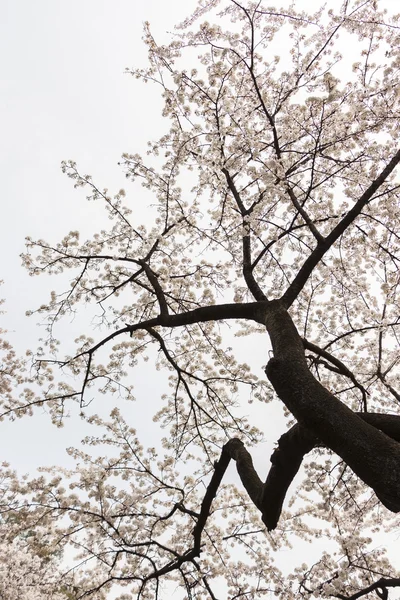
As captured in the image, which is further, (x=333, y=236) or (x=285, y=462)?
(x=333, y=236)

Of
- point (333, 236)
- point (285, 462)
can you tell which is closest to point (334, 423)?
point (285, 462)

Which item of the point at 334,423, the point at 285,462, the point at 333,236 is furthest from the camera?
the point at 333,236

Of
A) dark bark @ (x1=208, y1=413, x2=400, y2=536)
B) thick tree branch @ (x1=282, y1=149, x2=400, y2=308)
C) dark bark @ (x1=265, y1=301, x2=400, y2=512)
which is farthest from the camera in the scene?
thick tree branch @ (x1=282, y1=149, x2=400, y2=308)

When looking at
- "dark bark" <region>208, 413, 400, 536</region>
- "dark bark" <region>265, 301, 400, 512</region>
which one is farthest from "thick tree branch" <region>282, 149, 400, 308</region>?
"dark bark" <region>208, 413, 400, 536</region>

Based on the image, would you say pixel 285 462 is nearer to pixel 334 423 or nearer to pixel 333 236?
pixel 334 423

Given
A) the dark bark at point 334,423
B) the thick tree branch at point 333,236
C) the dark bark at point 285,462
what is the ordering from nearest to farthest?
the dark bark at point 334,423, the dark bark at point 285,462, the thick tree branch at point 333,236

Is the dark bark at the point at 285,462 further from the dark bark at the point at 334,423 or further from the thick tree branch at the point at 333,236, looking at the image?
Answer: the thick tree branch at the point at 333,236

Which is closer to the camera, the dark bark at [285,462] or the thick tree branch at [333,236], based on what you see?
the dark bark at [285,462]

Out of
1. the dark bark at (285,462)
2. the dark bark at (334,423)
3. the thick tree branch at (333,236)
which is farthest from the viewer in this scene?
the thick tree branch at (333,236)

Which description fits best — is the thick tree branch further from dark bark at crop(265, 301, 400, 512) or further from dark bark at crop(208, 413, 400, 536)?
dark bark at crop(208, 413, 400, 536)

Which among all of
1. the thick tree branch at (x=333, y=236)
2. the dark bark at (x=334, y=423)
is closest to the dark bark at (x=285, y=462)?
the dark bark at (x=334, y=423)

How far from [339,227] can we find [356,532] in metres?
5.87

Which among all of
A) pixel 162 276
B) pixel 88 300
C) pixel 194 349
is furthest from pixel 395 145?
pixel 88 300

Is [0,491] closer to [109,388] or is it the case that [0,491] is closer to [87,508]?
[87,508]
